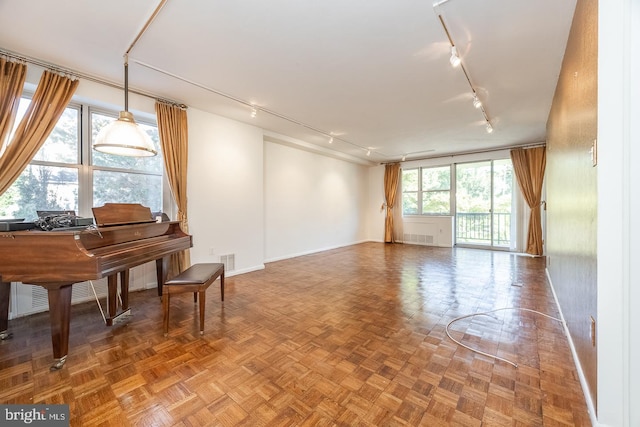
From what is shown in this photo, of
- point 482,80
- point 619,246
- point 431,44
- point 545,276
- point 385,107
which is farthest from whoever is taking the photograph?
point 545,276

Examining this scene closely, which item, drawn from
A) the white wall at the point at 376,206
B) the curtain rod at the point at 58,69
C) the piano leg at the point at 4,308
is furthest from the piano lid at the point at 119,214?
the white wall at the point at 376,206

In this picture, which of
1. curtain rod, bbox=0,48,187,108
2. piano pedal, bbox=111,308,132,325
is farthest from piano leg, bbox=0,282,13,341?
curtain rod, bbox=0,48,187,108

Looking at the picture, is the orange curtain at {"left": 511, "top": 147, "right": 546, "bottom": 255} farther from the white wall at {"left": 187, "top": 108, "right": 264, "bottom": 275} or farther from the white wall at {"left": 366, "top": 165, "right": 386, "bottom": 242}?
the white wall at {"left": 187, "top": 108, "right": 264, "bottom": 275}

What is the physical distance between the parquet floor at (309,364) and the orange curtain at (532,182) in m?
3.24

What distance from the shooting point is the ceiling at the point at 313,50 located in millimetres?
1956

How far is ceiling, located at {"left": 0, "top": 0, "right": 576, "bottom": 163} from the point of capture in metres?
1.96

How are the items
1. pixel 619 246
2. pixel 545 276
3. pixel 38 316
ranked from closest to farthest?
pixel 619 246 → pixel 38 316 → pixel 545 276

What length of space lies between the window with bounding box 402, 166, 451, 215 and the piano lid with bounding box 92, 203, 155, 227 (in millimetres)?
7094

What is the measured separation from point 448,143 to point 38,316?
24.2 ft

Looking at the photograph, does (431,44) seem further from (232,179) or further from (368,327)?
(232,179)

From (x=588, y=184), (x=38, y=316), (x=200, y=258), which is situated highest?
(x=588, y=184)

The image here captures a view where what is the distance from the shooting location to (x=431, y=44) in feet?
7.68

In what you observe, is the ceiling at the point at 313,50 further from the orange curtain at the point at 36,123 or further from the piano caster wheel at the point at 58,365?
the piano caster wheel at the point at 58,365

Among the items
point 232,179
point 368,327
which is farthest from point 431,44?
point 232,179
